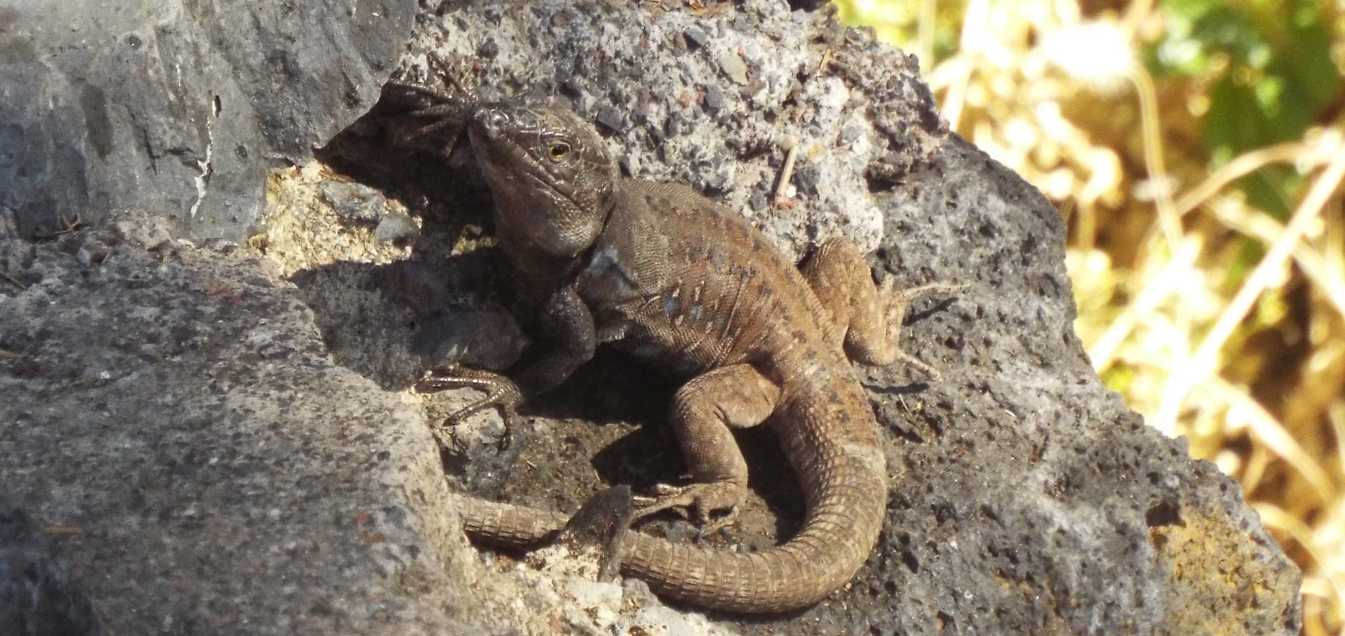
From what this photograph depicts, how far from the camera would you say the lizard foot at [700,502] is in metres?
3.15

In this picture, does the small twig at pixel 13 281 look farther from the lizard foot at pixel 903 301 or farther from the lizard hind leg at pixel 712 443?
the lizard foot at pixel 903 301

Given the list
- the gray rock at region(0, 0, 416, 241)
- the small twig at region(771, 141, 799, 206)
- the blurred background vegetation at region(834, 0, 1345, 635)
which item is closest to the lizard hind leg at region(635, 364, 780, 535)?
the small twig at region(771, 141, 799, 206)

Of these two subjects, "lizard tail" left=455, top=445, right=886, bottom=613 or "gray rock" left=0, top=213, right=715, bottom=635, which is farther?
"lizard tail" left=455, top=445, right=886, bottom=613

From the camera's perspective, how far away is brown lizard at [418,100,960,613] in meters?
3.09

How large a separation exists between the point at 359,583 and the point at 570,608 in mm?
633

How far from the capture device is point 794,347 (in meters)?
3.50

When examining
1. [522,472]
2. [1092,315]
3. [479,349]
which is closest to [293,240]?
[479,349]

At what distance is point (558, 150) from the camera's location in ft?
10.3

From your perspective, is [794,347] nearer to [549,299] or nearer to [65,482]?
[549,299]

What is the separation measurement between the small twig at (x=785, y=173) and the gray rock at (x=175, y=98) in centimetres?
→ 107

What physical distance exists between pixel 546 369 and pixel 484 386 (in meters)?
0.16

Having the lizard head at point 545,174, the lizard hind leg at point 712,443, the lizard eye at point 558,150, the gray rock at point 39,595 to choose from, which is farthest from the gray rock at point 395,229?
the gray rock at point 39,595

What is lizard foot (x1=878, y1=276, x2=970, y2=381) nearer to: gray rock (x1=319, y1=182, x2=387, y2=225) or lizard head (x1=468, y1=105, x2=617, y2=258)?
lizard head (x1=468, y1=105, x2=617, y2=258)

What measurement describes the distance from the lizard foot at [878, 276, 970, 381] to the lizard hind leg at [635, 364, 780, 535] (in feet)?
1.45
